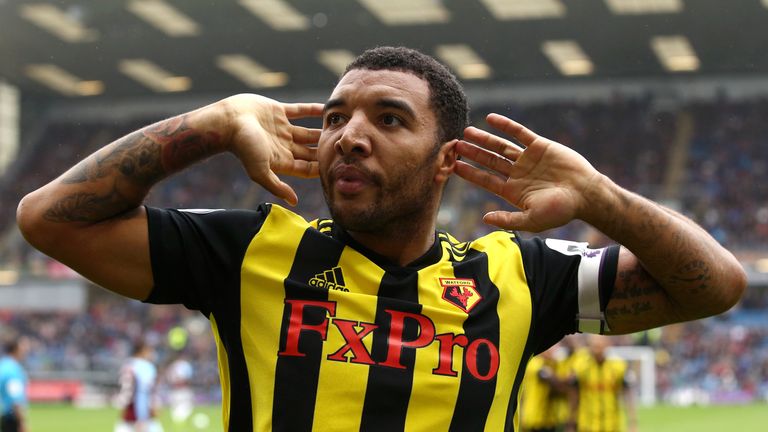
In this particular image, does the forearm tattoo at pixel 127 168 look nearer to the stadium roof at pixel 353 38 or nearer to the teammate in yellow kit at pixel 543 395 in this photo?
the teammate in yellow kit at pixel 543 395

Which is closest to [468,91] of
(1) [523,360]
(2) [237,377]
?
(1) [523,360]

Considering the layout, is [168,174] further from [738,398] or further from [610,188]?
[738,398]

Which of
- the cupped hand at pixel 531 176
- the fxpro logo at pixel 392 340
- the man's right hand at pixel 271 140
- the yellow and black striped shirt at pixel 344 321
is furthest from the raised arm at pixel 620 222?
the man's right hand at pixel 271 140

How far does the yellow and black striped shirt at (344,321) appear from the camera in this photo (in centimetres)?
251

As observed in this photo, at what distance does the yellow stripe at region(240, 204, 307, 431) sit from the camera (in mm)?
2537

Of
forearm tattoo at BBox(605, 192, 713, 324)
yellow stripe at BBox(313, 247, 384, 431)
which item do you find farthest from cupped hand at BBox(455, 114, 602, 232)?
yellow stripe at BBox(313, 247, 384, 431)

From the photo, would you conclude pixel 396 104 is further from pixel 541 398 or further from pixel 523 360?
pixel 541 398

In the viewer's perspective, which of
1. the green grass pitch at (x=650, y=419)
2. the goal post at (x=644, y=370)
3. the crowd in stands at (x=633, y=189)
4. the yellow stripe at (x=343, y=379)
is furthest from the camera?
the crowd in stands at (x=633, y=189)

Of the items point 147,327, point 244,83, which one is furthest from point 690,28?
point 147,327

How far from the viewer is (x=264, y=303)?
259cm

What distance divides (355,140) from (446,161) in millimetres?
338

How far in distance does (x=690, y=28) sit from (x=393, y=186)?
77.7ft

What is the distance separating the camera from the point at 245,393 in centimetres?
259

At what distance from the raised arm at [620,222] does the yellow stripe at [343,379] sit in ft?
1.36
